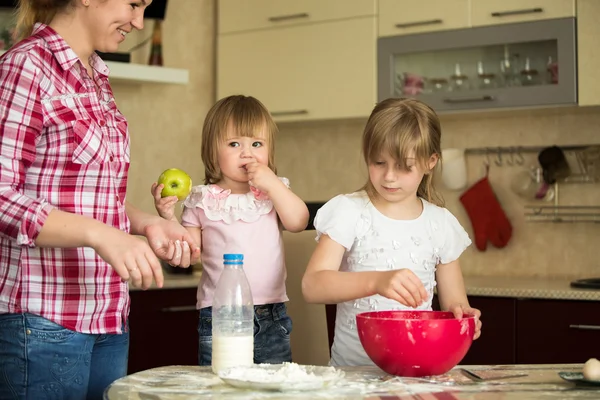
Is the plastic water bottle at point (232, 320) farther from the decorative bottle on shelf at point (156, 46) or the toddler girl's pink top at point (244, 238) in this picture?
the decorative bottle on shelf at point (156, 46)

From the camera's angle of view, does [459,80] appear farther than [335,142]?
No

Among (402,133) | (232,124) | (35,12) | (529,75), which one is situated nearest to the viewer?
(35,12)

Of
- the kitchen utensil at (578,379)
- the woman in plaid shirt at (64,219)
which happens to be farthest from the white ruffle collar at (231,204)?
the kitchen utensil at (578,379)

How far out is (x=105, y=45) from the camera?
1.61 metres

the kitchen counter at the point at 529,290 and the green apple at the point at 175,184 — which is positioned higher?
the green apple at the point at 175,184

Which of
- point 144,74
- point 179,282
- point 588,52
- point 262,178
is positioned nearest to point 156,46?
point 144,74

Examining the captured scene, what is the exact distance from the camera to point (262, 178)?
193 centimetres

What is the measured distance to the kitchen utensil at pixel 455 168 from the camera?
3.58 m

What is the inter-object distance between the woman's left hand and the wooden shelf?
1.96 m

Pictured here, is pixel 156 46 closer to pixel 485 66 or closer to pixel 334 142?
pixel 334 142

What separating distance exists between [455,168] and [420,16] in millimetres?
637

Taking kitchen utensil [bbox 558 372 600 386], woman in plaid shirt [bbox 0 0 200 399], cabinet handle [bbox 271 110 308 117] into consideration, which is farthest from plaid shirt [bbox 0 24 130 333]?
cabinet handle [bbox 271 110 308 117]

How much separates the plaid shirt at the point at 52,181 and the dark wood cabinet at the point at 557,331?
1754 mm

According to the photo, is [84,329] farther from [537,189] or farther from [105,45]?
[537,189]
